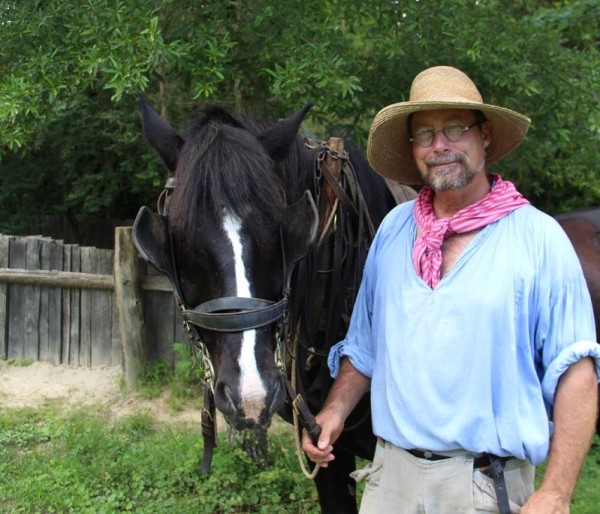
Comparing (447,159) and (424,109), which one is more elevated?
(424,109)

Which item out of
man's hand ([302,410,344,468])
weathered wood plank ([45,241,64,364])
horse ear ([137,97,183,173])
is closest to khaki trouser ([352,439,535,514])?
man's hand ([302,410,344,468])

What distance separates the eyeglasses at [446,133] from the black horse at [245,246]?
1.36ft

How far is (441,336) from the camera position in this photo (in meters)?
1.80

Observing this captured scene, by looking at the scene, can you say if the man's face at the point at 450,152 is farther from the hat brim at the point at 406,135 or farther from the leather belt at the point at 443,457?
the leather belt at the point at 443,457

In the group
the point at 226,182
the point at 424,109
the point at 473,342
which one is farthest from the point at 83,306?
the point at 473,342

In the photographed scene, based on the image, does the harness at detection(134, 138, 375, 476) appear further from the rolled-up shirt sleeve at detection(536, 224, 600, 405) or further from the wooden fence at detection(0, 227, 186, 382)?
the wooden fence at detection(0, 227, 186, 382)

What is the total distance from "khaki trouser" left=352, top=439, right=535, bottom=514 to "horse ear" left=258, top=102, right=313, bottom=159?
1.13m

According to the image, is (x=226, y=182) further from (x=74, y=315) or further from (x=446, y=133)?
(x=74, y=315)

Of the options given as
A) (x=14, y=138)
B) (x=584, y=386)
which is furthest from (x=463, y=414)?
(x=14, y=138)

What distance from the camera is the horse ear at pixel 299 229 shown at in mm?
2068

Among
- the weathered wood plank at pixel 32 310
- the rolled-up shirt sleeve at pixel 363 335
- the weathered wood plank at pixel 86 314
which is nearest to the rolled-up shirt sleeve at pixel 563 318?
the rolled-up shirt sleeve at pixel 363 335

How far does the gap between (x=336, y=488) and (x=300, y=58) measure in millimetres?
2654

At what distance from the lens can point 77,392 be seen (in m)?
5.79

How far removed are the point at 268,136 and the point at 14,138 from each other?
8.32 ft
